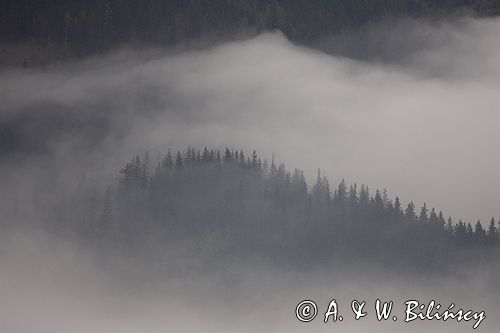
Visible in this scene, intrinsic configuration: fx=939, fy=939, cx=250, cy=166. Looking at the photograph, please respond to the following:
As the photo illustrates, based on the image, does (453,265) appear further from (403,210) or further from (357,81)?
(357,81)

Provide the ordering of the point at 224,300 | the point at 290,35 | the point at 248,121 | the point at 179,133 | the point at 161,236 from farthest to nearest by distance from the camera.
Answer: the point at 290,35 < the point at 248,121 < the point at 179,133 < the point at 161,236 < the point at 224,300

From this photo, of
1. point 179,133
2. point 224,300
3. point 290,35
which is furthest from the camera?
point 290,35

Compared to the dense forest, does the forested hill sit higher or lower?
higher

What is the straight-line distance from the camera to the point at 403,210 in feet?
289

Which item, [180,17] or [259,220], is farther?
[180,17]

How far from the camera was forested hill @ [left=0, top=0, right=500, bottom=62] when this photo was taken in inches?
4498

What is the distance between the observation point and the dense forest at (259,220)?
83.7 m

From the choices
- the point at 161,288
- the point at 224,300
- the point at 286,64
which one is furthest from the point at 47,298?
the point at 286,64

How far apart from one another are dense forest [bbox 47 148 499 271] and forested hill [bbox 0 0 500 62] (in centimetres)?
3058

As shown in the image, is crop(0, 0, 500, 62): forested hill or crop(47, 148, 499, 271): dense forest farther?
crop(0, 0, 500, 62): forested hill

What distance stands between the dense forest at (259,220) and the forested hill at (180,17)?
30.6 metres

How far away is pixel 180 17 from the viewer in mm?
120688

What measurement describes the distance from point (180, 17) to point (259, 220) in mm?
43404

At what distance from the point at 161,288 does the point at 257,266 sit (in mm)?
8600
